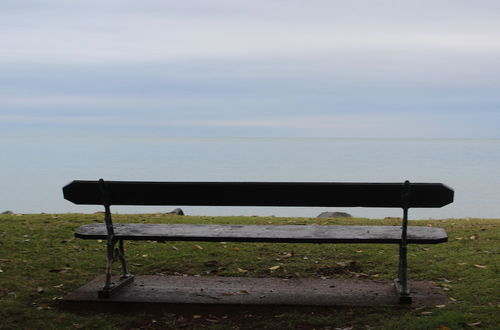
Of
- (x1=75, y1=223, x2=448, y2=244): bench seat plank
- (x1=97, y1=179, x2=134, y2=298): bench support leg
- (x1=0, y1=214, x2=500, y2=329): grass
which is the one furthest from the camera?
(x1=97, y1=179, x2=134, y2=298): bench support leg

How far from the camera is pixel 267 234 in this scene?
494cm

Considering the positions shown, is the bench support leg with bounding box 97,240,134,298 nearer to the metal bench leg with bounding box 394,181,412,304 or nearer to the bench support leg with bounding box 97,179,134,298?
the bench support leg with bounding box 97,179,134,298

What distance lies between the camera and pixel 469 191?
42062 mm

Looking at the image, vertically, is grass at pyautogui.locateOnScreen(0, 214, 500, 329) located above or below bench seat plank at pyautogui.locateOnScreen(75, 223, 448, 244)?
below

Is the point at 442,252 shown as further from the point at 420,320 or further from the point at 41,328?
the point at 41,328

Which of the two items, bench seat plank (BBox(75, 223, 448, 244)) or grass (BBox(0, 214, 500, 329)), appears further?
bench seat plank (BBox(75, 223, 448, 244))

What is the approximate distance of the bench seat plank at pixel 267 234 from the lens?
15.7 feet

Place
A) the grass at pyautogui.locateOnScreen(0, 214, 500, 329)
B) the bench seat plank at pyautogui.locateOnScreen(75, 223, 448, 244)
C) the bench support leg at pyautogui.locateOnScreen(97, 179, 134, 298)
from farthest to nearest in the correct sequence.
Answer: the bench support leg at pyautogui.locateOnScreen(97, 179, 134, 298) → the bench seat plank at pyautogui.locateOnScreen(75, 223, 448, 244) → the grass at pyautogui.locateOnScreen(0, 214, 500, 329)

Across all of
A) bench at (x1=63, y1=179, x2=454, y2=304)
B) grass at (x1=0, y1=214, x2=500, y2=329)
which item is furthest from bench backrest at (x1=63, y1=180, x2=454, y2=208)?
grass at (x1=0, y1=214, x2=500, y2=329)

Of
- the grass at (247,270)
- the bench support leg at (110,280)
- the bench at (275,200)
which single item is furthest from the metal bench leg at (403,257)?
the bench support leg at (110,280)

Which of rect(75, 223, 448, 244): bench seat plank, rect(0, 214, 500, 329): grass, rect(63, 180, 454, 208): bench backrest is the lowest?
rect(0, 214, 500, 329): grass

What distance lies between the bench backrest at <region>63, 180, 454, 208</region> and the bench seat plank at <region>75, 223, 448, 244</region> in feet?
0.99

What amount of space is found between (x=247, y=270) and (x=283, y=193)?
1960mm

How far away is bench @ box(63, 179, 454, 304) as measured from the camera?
15.2 feet
